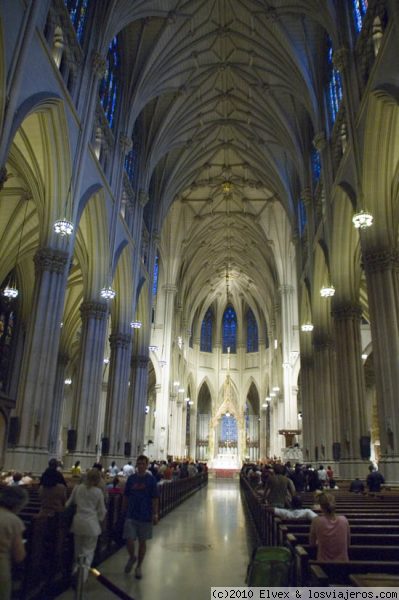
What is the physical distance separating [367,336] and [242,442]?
2362 centimetres

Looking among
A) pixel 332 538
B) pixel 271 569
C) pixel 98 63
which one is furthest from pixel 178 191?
pixel 271 569

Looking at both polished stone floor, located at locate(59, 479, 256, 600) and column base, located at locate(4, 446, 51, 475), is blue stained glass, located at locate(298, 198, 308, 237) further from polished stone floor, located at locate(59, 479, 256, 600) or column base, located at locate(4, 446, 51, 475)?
column base, located at locate(4, 446, 51, 475)

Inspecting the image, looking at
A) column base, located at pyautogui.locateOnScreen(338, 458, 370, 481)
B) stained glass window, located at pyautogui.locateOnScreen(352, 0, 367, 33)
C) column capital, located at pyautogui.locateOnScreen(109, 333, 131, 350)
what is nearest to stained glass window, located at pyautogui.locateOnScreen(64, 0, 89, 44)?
stained glass window, located at pyautogui.locateOnScreen(352, 0, 367, 33)

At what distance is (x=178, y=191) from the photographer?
3309 centimetres

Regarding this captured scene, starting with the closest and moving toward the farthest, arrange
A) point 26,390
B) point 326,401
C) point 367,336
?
point 26,390 < point 326,401 < point 367,336

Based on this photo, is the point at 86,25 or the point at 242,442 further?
the point at 242,442

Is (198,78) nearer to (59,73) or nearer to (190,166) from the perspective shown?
(190,166)

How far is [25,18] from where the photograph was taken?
10.8 metres

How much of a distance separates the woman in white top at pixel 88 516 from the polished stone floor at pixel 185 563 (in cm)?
49

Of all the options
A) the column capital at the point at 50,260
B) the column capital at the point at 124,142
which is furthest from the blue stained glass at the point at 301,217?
the column capital at the point at 50,260

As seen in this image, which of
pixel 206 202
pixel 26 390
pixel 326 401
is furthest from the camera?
pixel 206 202

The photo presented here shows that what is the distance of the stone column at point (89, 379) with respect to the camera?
1712 cm

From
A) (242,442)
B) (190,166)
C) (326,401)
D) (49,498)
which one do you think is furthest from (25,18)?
(242,442)

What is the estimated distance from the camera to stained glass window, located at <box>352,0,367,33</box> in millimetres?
15195
